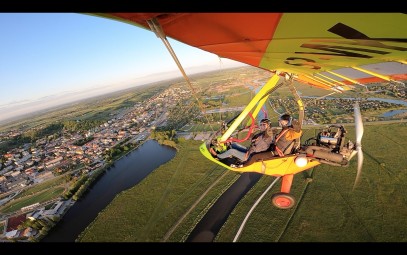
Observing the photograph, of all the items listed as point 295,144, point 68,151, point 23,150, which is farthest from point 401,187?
point 23,150

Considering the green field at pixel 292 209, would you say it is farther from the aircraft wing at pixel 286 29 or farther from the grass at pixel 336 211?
the aircraft wing at pixel 286 29

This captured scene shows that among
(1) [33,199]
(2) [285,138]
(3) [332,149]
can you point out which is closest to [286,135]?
(2) [285,138]

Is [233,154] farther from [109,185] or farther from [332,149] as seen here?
[109,185]

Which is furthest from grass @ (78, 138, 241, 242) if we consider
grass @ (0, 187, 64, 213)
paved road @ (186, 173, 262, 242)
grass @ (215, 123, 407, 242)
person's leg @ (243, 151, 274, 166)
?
person's leg @ (243, 151, 274, 166)
